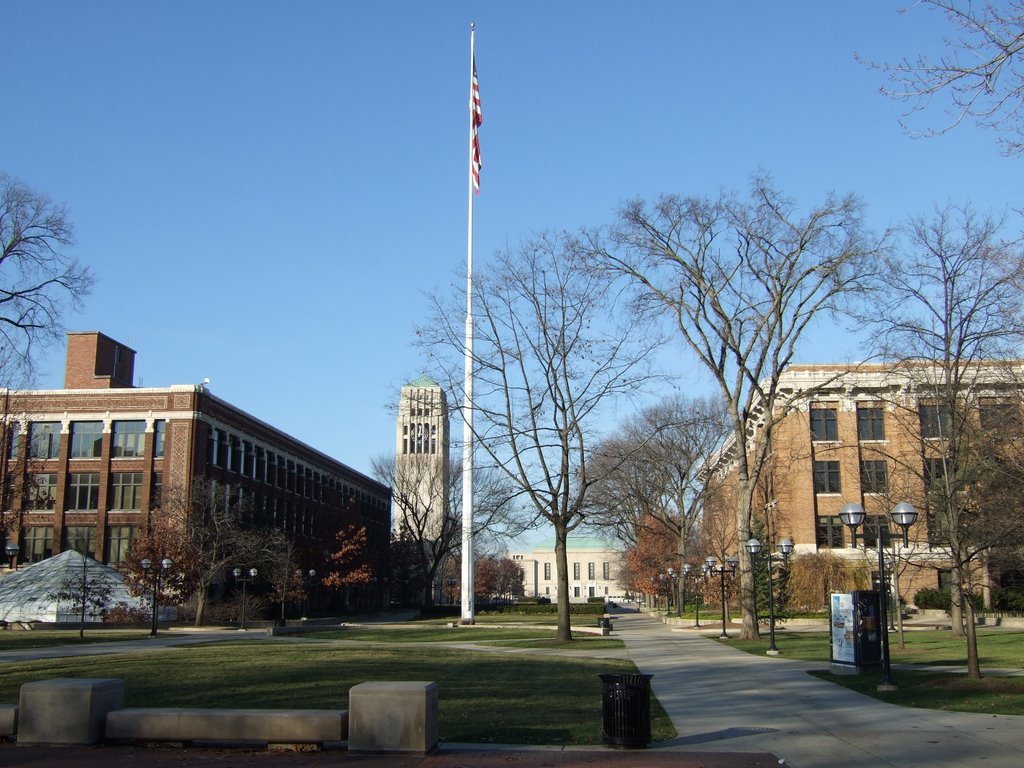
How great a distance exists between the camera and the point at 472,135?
46594 mm

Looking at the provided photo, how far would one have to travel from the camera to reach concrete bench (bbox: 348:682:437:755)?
38.2 ft

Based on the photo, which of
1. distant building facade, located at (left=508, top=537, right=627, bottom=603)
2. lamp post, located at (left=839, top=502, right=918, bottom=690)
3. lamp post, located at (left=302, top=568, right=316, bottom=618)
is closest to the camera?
lamp post, located at (left=839, top=502, right=918, bottom=690)

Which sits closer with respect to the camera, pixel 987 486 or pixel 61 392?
pixel 987 486

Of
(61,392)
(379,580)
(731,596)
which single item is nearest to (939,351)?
(731,596)


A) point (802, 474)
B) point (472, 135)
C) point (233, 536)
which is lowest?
point (233, 536)

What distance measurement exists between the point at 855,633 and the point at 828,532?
4037 centimetres

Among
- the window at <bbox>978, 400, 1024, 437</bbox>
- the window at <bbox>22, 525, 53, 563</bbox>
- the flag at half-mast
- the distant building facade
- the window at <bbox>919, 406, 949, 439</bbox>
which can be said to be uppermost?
the flag at half-mast

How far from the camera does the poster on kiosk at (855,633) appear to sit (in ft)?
70.4

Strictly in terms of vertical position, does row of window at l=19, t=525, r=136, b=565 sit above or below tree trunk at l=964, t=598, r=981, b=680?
above

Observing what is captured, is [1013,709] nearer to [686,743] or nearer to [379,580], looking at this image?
[686,743]

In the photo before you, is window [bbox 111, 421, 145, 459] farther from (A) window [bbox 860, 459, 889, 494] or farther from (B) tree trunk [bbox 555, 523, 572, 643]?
(A) window [bbox 860, 459, 889, 494]

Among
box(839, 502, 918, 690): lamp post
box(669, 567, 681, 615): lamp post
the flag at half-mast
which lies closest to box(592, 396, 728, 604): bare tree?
box(669, 567, 681, 615): lamp post

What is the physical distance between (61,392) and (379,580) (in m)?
37.0

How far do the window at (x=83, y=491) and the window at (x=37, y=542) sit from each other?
6.91ft
